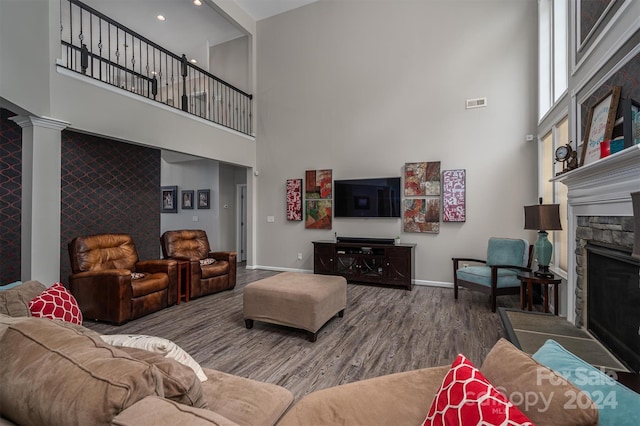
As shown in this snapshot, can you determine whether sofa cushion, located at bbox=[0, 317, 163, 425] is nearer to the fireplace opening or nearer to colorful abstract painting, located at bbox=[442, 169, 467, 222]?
the fireplace opening

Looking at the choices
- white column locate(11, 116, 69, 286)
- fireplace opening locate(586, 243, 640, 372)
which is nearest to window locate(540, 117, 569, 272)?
fireplace opening locate(586, 243, 640, 372)

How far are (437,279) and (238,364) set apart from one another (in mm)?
3619

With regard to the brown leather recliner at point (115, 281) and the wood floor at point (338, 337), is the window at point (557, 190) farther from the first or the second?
the brown leather recliner at point (115, 281)

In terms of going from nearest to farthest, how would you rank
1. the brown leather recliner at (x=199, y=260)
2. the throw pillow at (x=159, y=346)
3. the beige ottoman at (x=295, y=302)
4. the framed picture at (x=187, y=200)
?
the throw pillow at (x=159, y=346) < the beige ottoman at (x=295, y=302) < the brown leather recliner at (x=199, y=260) < the framed picture at (x=187, y=200)

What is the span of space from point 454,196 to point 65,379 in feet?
16.3

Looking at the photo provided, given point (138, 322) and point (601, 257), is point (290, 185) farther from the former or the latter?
point (601, 257)

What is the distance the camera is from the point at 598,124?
230cm

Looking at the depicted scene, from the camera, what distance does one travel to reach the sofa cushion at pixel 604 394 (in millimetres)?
808

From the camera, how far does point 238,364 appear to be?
2412 millimetres

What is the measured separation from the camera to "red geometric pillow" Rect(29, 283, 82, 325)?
1.63 meters

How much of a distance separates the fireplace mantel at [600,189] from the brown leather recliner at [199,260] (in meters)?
4.22

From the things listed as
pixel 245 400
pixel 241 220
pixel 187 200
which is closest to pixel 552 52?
pixel 245 400

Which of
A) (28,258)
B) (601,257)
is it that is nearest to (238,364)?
(28,258)

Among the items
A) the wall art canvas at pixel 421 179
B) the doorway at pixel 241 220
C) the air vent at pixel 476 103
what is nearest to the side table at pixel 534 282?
the wall art canvas at pixel 421 179
